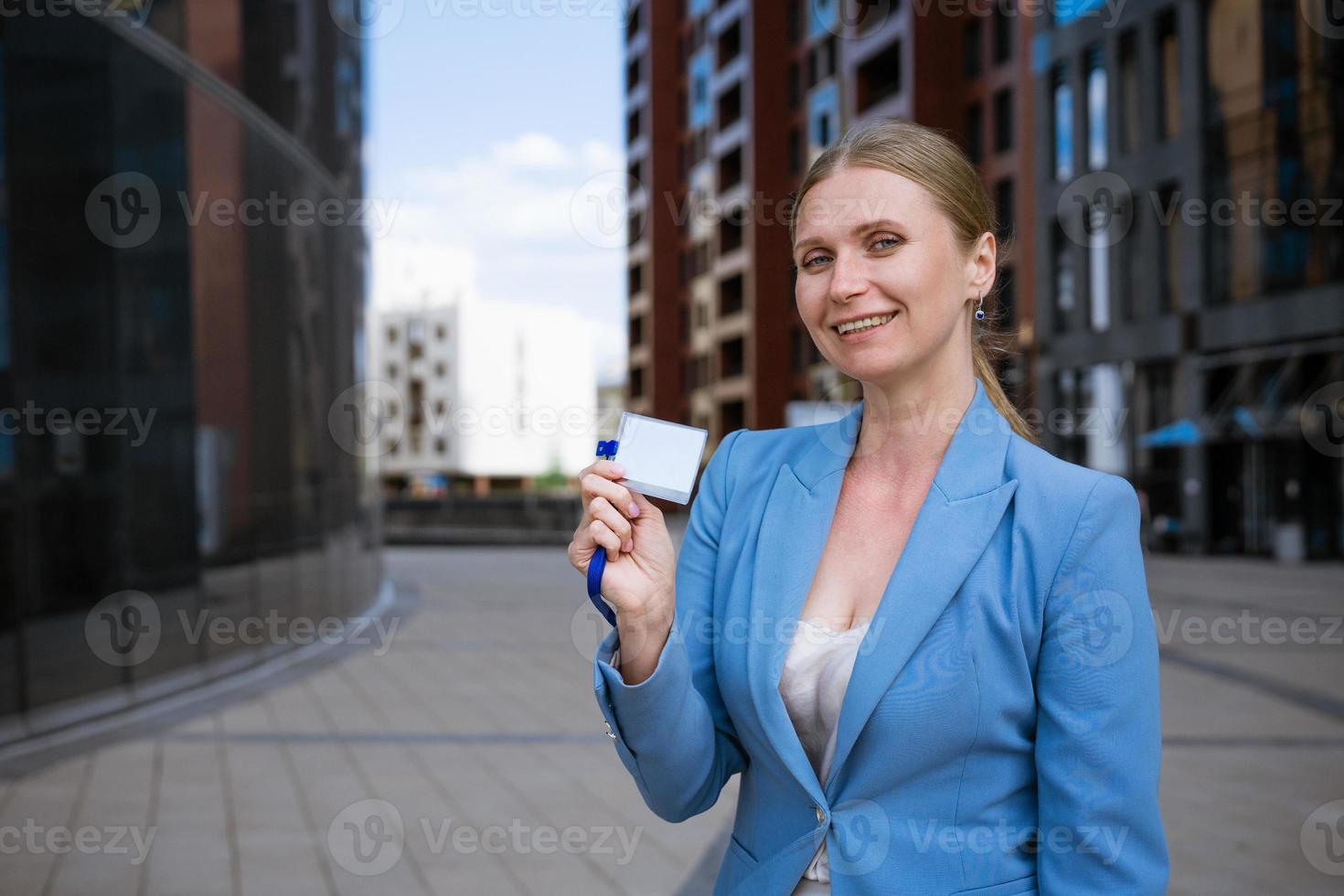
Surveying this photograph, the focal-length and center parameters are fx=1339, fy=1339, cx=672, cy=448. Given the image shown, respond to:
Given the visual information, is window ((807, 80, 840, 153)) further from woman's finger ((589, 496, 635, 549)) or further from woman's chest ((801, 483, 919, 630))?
woman's finger ((589, 496, 635, 549))

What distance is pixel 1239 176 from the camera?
93.3ft

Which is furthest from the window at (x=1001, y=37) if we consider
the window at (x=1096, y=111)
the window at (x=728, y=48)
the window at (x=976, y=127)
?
the window at (x=728, y=48)

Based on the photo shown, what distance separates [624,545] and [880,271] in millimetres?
603

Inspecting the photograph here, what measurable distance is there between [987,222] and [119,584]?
8.65m

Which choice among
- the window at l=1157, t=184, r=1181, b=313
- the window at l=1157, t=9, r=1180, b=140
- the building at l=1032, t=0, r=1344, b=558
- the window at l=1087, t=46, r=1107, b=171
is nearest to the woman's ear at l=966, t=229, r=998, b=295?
the building at l=1032, t=0, r=1344, b=558

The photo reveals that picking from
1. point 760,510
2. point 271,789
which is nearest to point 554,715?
point 271,789

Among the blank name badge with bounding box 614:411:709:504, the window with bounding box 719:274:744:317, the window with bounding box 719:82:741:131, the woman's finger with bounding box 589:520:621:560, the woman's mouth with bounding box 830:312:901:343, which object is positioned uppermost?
the window with bounding box 719:82:741:131

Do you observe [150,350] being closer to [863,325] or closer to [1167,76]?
[863,325]

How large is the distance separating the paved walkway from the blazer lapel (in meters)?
3.59

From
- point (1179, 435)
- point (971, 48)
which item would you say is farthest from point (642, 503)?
point (971, 48)

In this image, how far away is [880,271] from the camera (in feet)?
7.09

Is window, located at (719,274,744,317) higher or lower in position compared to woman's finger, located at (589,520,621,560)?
higher

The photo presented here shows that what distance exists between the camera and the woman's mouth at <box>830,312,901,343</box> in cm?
219

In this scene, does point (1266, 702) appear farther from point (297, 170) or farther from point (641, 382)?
point (641, 382)
